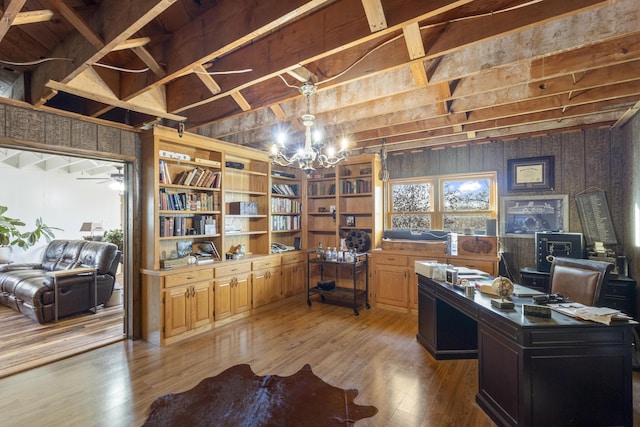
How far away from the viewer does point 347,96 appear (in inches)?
112

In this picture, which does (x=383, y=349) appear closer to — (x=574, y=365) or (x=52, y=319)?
(x=574, y=365)

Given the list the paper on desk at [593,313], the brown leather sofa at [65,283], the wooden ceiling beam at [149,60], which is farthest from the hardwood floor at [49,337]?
the paper on desk at [593,313]

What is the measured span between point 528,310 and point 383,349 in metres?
1.68

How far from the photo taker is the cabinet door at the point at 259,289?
4469 millimetres

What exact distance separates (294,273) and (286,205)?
121 cm

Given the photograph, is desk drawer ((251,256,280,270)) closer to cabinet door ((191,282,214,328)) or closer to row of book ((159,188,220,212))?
cabinet door ((191,282,214,328))

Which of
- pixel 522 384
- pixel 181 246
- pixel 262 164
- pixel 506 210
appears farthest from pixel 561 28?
pixel 181 246

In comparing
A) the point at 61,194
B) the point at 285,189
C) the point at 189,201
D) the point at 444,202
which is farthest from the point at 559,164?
the point at 61,194

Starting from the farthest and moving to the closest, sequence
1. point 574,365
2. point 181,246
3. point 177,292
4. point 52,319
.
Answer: point 52,319
point 181,246
point 177,292
point 574,365

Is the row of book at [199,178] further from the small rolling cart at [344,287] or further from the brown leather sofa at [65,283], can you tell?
the brown leather sofa at [65,283]

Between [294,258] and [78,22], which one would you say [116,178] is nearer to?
[294,258]

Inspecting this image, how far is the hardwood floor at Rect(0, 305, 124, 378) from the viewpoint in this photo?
10.1ft

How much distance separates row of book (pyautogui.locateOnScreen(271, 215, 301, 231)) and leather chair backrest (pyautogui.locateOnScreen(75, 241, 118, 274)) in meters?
2.59

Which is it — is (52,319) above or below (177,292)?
below
